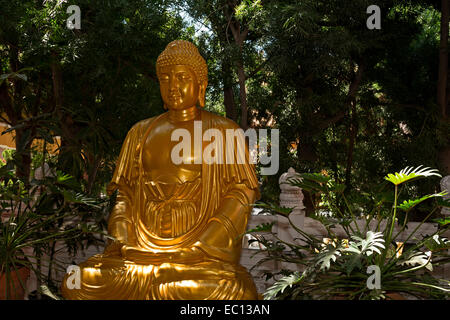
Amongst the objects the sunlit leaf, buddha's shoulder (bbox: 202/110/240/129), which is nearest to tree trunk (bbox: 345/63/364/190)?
buddha's shoulder (bbox: 202/110/240/129)

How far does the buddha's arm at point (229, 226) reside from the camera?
2.62 m

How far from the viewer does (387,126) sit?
18.9 feet

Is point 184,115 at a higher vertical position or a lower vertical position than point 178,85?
lower

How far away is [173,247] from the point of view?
2672 millimetres

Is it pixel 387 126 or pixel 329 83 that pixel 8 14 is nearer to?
pixel 329 83

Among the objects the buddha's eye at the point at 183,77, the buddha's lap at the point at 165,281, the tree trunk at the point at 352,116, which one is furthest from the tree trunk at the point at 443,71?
the buddha's lap at the point at 165,281

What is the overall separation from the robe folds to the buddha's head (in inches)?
7.6

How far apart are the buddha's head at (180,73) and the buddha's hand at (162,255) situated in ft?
3.25

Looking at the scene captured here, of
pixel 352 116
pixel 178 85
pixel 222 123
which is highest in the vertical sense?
pixel 352 116

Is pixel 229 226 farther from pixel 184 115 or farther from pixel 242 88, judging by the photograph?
pixel 242 88

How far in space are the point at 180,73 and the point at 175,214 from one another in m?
0.92

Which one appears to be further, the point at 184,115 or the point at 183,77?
the point at 184,115

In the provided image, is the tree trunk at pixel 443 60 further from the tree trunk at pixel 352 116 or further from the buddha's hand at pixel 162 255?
the buddha's hand at pixel 162 255

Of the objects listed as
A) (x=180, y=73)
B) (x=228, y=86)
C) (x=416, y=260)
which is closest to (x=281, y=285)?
(x=416, y=260)
